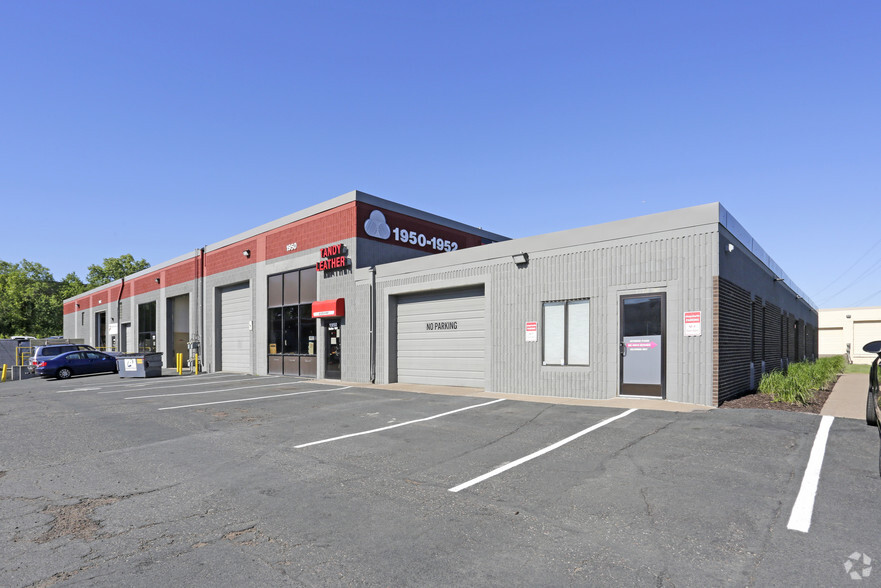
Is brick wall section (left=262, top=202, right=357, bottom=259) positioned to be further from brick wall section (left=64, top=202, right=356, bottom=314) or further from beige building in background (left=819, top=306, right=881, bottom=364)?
beige building in background (left=819, top=306, right=881, bottom=364)

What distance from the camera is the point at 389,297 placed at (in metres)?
17.6

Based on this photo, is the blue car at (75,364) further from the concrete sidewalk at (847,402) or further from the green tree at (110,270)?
the green tree at (110,270)

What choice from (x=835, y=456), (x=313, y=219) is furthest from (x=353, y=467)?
(x=313, y=219)

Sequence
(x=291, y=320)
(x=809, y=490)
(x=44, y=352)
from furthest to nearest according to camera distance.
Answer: (x=44, y=352) → (x=291, y=320) → (x=809, y=490)

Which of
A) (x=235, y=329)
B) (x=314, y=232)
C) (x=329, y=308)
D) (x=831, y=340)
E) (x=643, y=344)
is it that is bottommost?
(x=831, y=340)

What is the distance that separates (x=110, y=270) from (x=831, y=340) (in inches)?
3185

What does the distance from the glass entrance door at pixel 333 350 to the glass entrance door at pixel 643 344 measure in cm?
1108

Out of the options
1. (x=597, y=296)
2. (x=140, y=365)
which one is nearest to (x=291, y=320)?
(x=140, y=365)

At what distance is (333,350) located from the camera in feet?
64.7

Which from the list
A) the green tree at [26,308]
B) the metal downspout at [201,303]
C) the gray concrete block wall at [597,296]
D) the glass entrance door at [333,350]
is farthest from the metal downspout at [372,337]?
the green tree at [26,308]

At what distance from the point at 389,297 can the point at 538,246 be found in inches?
246

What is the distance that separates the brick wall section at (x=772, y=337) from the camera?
52.4 ft

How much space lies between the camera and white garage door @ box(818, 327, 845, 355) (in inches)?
1901

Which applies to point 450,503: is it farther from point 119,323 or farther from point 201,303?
point 119,323
